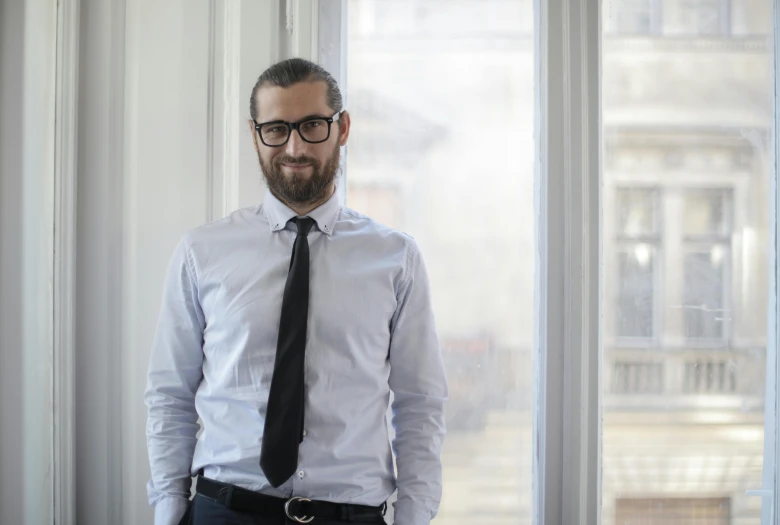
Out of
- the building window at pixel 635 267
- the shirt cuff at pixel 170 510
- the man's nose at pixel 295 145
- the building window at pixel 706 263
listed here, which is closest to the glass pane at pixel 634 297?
the building window at pixel 635 267

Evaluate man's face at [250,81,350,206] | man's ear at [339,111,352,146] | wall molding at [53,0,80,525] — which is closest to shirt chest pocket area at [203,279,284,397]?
man's face at [250,81,350,206]

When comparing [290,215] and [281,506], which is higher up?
[290,215]

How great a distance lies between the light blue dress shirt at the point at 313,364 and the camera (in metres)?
1.26

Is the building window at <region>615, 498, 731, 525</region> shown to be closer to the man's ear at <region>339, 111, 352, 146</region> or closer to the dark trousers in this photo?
the dark trousers

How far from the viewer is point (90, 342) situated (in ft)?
5.38

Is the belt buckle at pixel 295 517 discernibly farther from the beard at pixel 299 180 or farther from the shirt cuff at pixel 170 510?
the beard at pixel 299 180

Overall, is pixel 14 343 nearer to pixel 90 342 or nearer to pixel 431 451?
pixel 90 342

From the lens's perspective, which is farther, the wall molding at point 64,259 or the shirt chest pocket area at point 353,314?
the wall molding at point 64,259

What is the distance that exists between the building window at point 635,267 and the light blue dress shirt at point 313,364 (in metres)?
0.67

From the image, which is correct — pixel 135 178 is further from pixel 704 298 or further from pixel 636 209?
pixel 704 298

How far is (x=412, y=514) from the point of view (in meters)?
1.29

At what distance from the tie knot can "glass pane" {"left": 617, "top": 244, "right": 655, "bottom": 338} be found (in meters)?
0.92

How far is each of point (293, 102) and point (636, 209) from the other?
1019 mm

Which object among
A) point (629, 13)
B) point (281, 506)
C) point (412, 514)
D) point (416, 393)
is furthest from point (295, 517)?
point (629, 13)
